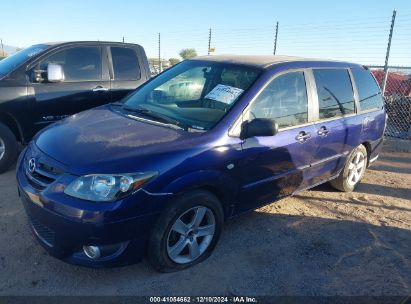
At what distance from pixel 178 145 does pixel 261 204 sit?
1.28 meters

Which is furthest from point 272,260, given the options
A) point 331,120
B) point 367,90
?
point 367,90

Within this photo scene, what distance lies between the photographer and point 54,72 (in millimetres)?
5309

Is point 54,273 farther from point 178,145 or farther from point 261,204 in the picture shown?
point 261,204

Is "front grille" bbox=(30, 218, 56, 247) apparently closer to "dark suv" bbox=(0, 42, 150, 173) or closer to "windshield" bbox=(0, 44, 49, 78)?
"dark suv" bbox=(0, 42, 150, 173)

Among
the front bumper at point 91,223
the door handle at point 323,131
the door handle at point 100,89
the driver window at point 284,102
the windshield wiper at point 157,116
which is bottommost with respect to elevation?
the front bumper at point 91,223

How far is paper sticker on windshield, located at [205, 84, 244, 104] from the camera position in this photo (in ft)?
11.9

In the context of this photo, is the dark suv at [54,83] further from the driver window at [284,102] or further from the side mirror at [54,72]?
the driver window at [284,102]

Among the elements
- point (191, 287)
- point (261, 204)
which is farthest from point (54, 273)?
point (261, 204)

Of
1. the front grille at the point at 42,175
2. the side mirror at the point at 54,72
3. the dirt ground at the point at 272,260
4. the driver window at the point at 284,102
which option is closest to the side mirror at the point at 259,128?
the driver window at the point at 284,102

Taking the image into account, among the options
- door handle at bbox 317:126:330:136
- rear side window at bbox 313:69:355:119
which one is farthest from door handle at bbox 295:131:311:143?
rear side window at bbox 313:69:355:119

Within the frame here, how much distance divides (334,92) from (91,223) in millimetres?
3218

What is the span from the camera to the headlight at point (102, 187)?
2.75 m

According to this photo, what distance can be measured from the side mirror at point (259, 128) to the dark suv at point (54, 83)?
3164 mm

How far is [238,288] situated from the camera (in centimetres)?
312
